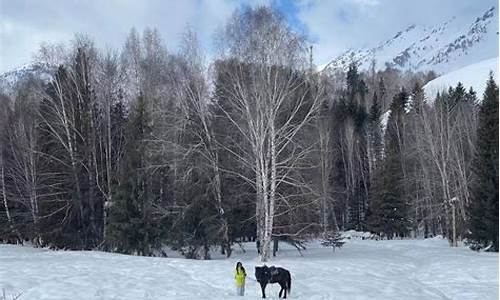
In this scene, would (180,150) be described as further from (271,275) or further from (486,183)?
(486,183)

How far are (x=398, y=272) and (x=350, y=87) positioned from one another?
2462 inches

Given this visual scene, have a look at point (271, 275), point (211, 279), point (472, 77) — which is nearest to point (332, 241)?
point (211, 279)

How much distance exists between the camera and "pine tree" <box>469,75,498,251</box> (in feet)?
94.2

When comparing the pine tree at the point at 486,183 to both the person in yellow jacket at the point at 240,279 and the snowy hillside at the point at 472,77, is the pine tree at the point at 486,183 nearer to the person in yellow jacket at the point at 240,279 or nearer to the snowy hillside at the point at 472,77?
the person in yellow jacket at the point at 240,279

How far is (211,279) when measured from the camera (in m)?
17.2

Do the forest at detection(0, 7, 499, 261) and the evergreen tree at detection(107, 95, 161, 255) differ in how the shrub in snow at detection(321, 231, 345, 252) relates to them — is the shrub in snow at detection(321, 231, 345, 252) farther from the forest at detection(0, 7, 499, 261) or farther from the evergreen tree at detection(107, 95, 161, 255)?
the evergreen tree at detection(107, 95, 161, 255)

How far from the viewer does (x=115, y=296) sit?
14125 millimetres

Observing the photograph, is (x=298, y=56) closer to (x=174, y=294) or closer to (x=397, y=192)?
(x=174, y=294)

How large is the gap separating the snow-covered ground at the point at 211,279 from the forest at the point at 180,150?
3682 mm

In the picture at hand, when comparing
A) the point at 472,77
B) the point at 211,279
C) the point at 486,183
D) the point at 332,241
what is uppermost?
the point at 472,77

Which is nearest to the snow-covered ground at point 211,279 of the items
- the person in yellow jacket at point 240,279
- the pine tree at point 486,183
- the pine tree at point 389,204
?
the person in yellow jacket at point 240,279

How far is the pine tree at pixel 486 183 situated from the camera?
1131 inches

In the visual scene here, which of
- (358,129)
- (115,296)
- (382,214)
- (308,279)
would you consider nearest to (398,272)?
(308,279)

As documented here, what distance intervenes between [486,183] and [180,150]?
17867mm
